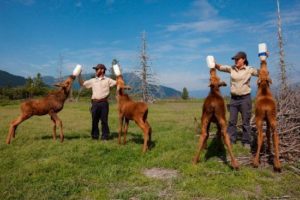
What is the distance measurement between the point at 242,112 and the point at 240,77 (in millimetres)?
1110

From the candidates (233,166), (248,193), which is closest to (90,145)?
(233,166)

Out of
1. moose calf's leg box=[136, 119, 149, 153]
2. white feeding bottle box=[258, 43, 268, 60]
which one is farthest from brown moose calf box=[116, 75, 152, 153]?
white feeding bottle box=[258, 43, 268, 60]

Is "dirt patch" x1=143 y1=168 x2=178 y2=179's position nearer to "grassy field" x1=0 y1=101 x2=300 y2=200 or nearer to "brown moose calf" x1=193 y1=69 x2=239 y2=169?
"grassy field" x1=0 y1=101 x2=300 y2=200

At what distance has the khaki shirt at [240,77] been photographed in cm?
925

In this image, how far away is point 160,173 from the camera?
303 inches

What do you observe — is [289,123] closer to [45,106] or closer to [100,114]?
[100,114]

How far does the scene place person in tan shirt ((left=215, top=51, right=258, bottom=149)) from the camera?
9250 mm

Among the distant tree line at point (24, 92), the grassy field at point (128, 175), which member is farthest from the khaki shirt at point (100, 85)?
the distant tree line at point (24, 92)

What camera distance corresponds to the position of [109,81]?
1164cm

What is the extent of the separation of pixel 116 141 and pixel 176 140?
2.13 meters

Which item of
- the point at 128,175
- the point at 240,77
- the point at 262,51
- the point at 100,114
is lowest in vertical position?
the point at 128,175

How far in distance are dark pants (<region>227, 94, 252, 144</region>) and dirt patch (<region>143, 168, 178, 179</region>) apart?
3011 millimetres

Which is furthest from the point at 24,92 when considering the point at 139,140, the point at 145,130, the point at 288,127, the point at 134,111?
the point at 288,127

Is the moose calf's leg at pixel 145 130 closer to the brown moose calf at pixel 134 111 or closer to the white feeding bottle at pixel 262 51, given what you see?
the brown moose calf at pixel 134 111
